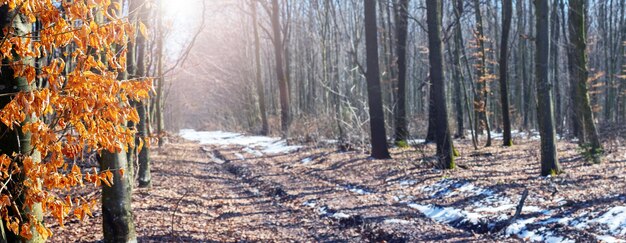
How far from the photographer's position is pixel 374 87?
52.3 feet

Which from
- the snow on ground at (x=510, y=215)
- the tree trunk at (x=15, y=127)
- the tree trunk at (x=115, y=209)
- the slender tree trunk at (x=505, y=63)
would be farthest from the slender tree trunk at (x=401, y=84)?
the tree trunk at (x=15, y=127)

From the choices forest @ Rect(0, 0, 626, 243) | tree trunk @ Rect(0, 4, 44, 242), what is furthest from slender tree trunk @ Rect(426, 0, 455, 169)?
tree trunk @ Rect(0, 4, 44, 242)

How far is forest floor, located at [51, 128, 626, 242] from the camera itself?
715 centimetres

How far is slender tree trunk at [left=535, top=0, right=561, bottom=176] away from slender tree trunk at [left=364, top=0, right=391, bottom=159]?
5461mm

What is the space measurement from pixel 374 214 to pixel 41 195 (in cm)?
580

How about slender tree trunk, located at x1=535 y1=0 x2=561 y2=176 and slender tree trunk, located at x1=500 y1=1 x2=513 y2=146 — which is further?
slender tree trunk, located at x1=500 y1=1 x2=513 y2=146

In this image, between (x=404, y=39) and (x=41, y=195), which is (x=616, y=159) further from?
(x=41, y=195)

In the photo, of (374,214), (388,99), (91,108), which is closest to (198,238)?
(374,214)

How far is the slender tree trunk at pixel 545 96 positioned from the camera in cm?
1071

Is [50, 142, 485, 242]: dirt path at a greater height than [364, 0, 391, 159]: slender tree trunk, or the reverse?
[364, 0, 391, 159]: slender tree trunk

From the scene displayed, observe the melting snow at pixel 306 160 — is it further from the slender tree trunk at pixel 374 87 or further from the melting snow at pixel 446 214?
the melting snow at pixel 446 214

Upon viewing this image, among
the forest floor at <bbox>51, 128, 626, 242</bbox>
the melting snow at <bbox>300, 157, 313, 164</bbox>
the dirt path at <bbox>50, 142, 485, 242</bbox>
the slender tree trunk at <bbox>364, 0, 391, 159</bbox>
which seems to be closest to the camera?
the forest floor at <bbox>51, 128, 626, 242</bbox>

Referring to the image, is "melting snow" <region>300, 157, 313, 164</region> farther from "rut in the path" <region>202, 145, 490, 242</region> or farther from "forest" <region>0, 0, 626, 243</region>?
"rut in the path" <region>202, 145, 490, 242</region>

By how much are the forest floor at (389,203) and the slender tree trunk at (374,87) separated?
1.95 ft
